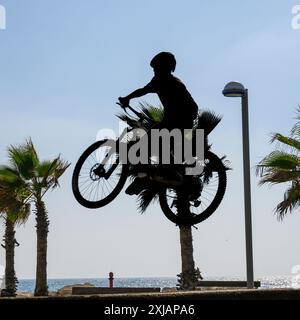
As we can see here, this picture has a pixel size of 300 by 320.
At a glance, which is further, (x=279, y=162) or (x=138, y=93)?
(x=279, y=162)

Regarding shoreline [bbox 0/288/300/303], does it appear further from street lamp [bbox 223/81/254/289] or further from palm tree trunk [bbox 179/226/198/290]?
palm tree trunk [bbox 179/226/198/290]

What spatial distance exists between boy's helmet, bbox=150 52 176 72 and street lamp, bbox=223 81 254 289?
6.50 m

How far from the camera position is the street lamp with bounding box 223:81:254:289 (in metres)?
16.9

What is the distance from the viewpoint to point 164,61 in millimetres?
10758

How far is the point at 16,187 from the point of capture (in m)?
30.6

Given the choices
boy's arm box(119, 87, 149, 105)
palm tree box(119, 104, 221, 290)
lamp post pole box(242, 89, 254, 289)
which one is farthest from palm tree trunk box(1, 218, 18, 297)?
boy's arm box(119, 87, 149, 105)

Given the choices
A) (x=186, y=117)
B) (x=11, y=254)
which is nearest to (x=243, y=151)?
(x=186, y=117)

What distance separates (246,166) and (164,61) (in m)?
6.77

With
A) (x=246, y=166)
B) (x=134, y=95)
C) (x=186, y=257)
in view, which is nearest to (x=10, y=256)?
(x=186, y=257)

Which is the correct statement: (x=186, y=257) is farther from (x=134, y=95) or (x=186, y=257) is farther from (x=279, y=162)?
(x=134, y=95)

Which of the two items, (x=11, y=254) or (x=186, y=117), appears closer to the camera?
(x=186, y=117)

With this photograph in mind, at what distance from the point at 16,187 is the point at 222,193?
20.1 metres
